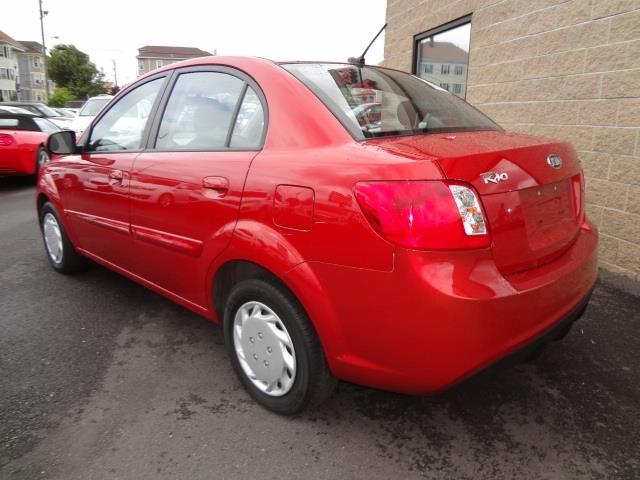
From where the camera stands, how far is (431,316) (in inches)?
70.1

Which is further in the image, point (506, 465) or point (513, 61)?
point (513, 61)

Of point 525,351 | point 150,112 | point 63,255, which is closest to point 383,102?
point 525,351

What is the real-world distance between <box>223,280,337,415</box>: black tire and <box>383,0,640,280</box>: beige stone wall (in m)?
3.09

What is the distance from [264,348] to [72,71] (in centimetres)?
5976

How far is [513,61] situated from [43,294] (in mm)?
4763

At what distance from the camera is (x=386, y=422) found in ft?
7.85

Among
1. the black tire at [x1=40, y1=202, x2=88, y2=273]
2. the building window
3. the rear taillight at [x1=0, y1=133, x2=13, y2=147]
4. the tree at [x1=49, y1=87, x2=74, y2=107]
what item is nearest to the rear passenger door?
the black tire at [x1=40, y1=202, x2=88, y2=273]

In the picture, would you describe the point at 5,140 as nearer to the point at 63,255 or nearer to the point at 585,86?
the point at 63,255

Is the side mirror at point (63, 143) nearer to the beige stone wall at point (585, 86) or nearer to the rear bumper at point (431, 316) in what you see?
the rear bumper at point (431, 316)

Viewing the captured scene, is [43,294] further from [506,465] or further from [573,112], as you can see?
[573,112]

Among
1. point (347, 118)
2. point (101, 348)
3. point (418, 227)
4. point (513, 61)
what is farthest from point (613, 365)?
point (513, 61)

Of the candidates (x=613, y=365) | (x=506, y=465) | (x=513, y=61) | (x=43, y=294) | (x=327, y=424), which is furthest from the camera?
(x=513, y=61)

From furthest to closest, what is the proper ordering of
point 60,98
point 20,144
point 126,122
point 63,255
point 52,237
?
1. point 60,98
2. point 20,144
3. point 52,237
4. point 63,255
5. point 126,122

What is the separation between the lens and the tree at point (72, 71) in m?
53.1
